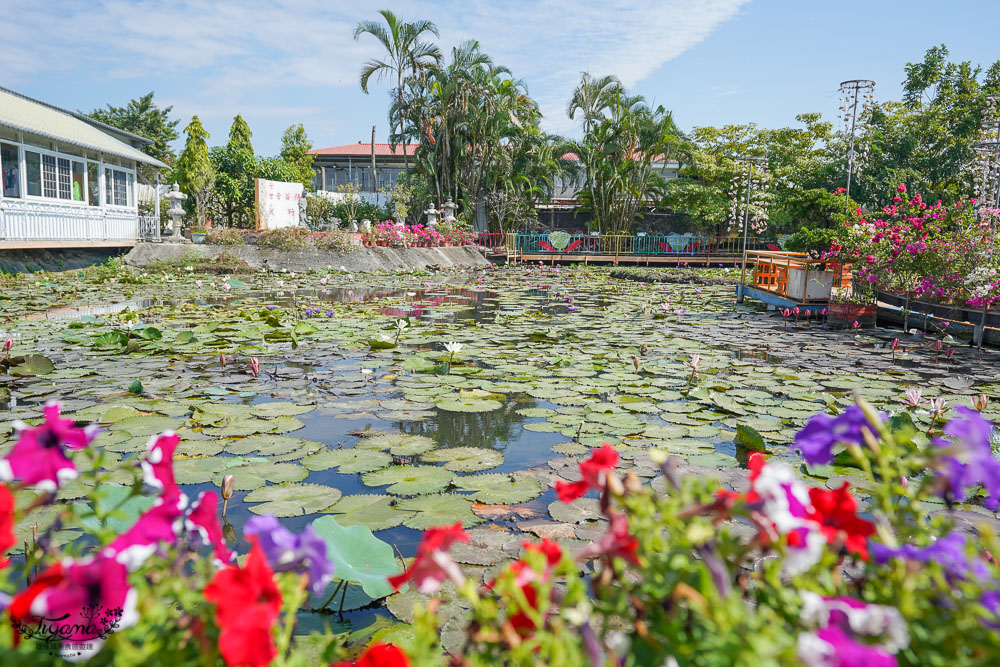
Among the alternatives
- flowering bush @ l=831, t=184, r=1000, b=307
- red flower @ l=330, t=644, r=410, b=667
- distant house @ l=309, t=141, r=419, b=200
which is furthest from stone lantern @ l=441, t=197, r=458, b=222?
red flower @ l=330, t=644, r=410, b=667

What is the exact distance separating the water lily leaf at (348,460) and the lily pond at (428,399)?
0.04 ft

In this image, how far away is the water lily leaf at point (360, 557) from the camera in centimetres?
162

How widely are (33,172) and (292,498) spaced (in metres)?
14.5

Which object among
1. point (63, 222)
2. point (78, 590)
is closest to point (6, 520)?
point (78, 590)

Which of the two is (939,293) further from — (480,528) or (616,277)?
(616,277)

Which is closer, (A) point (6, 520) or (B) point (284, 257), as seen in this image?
(A) point (6, 520)

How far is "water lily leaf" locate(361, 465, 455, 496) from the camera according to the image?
2.36 metres

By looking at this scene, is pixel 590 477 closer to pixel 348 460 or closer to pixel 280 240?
pixel 348 460

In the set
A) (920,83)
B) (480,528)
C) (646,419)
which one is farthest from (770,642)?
(920,83)

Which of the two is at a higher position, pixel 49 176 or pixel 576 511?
pixel 49 176

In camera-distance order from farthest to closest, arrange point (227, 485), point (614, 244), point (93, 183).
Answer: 1. point (614, 244)
2. point (93, 183)
3. point (227, 485)

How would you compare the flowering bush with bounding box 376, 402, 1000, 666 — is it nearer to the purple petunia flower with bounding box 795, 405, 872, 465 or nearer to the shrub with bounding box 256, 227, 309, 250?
the purple petunia flower with bounding box 795, 405, 872, 465

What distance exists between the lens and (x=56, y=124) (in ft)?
47.6

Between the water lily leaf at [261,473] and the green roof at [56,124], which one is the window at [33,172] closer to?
the green roof at [56,124]
